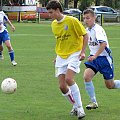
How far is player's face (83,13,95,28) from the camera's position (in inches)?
336

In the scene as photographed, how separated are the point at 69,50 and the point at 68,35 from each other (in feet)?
0.82

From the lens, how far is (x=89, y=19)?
28.2 feet

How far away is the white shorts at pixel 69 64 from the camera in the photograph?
809 centimetres

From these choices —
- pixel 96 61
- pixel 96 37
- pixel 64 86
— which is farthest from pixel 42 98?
pixel 96 37

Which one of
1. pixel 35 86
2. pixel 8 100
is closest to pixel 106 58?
pixel 8 100

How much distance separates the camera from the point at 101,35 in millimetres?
8602

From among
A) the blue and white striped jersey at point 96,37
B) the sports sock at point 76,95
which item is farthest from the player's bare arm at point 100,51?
the sports sock at point 76,95

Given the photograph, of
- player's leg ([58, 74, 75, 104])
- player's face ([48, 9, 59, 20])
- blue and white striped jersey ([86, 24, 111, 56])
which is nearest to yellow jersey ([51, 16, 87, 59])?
player's face ([48, 9, 59, 20])

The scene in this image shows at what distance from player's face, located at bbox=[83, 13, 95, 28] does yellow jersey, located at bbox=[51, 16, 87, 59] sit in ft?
1.23

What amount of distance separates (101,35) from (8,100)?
238 cm

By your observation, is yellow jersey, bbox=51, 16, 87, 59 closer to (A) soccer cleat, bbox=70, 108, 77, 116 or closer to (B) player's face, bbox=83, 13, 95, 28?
(B) player's face, bbox=83, 13, 95, 28

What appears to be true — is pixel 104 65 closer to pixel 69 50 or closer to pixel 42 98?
pixel 69 50

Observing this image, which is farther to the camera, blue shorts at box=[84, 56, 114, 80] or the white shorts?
blue shorts at box=[84, 56, 114, 80]

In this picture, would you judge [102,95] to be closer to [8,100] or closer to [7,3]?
[8,100]
